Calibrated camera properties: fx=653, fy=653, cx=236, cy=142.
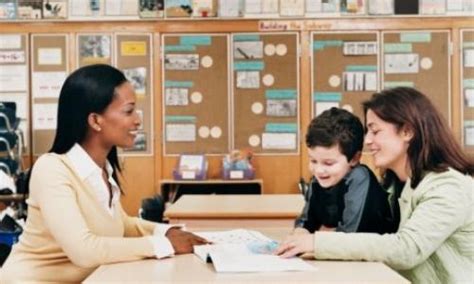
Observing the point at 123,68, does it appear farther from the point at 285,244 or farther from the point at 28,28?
the point at 285,244

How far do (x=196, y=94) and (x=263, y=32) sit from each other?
0.87 metres

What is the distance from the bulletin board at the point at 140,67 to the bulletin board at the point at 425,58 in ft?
7.40

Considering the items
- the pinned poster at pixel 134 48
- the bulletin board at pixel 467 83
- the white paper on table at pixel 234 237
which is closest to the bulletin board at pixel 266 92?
the pinned poster at pixel 134 48

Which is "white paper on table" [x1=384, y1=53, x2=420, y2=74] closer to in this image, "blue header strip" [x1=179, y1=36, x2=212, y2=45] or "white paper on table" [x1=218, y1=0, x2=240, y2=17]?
"white paper on table" [x1=218, y1=0, x2=240, y2=17]

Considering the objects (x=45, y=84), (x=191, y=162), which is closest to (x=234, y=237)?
(x=191, y=162)

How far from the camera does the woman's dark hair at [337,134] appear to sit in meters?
2.20

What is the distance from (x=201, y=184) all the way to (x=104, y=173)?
4.11 m

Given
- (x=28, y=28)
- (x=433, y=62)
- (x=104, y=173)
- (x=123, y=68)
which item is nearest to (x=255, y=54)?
(x=123, y=68)

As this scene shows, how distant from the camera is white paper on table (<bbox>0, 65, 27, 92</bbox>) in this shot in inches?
247

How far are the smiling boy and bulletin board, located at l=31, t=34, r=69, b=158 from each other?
4.47 m

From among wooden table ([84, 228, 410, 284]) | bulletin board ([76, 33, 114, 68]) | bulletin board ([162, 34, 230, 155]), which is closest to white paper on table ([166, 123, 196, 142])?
bulletin board ([162, 34, 230, 155])

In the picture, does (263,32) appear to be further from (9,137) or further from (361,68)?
(9,137)

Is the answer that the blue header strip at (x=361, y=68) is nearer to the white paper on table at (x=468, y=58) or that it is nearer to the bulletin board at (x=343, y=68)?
the bulletin board at (x=343, y=68)

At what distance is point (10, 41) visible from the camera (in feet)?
20.6
